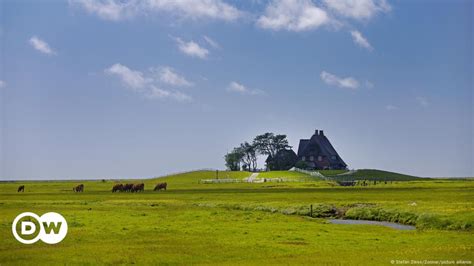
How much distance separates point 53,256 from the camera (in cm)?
3164

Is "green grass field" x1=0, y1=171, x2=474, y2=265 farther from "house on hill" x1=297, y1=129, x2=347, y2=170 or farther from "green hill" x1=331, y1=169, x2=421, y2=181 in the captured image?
"house on hill" x1=297, y1=129, x2=347, y2=170

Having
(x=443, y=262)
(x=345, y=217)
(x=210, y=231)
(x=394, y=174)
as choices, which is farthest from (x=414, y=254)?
(x=394, y=174)

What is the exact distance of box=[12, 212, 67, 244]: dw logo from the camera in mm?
38188

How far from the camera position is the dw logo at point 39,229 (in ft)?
125

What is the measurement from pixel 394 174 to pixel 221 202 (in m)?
123

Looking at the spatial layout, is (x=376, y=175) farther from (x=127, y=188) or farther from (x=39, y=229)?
(x=39, y=229)

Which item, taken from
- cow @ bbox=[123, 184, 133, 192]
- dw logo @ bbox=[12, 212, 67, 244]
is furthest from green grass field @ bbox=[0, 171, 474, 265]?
cow @ bbox=[123, 184, 133, 192]

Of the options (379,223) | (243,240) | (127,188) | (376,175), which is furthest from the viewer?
(376,175)

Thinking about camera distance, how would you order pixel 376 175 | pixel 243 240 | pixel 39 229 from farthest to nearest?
pixel 376 175 → pixel 39 229 → pixel 243 240

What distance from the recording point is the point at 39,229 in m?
42.2

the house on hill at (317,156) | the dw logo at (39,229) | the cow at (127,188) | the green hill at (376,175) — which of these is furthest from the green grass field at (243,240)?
the house on hill at (317,156)

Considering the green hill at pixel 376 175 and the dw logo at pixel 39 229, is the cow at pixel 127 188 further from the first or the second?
the green hill at pixel 376 175

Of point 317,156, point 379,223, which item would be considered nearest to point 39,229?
point 379,223

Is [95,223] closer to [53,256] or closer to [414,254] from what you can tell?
[53,256]
